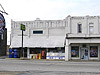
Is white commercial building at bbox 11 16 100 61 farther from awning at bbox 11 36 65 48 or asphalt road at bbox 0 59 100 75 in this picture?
asphalt road at bbox 0 59 100 75

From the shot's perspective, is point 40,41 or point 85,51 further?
point 40,41

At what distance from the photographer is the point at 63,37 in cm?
3753

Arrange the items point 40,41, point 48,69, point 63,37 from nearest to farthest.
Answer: point 48,69 < point 63,37 < point 40,41

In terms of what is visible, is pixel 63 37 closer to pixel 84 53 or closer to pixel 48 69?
pixel 84 53

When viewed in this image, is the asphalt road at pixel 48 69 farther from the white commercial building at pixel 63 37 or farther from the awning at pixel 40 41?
the awning at pixel 40 41

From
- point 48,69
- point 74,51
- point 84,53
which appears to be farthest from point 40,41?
point 48,69

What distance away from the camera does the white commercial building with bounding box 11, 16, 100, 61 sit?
33875 mm

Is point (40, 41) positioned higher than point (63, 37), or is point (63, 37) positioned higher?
point (63, 37)

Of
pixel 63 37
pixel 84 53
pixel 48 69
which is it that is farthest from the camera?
pixel 63 37

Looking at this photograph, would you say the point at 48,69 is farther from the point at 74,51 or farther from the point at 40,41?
the point at 40,41

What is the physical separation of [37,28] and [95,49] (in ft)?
37.1

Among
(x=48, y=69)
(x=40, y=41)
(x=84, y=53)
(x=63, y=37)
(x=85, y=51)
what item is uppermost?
(x=63, y=37)

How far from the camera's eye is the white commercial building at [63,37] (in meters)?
33.9

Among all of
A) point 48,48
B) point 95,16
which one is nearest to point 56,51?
point 48,48
